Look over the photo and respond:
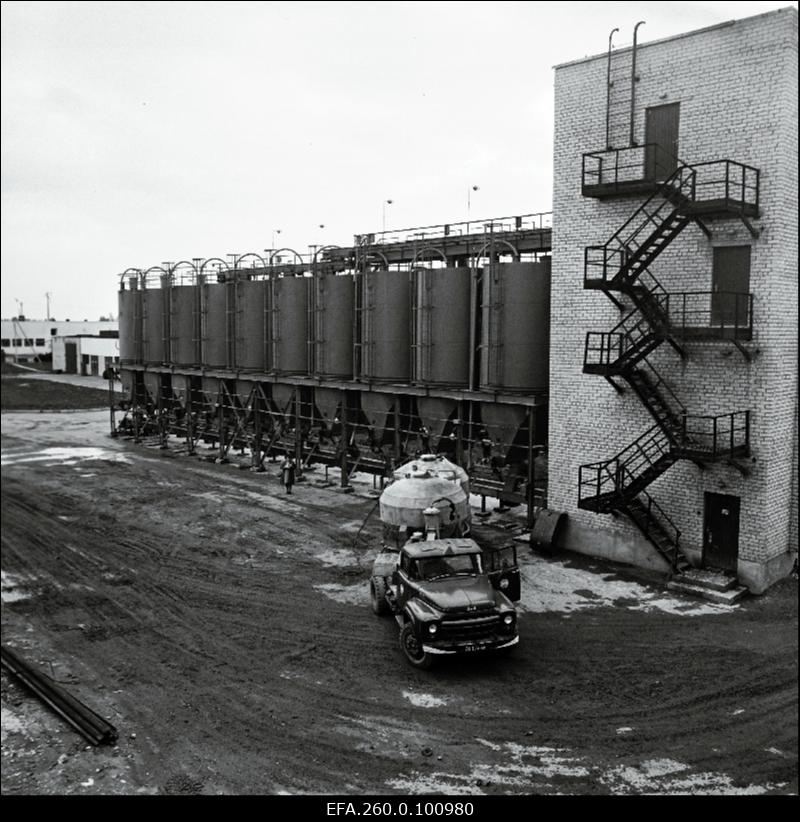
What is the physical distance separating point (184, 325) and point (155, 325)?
284cm

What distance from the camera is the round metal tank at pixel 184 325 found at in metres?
41.1

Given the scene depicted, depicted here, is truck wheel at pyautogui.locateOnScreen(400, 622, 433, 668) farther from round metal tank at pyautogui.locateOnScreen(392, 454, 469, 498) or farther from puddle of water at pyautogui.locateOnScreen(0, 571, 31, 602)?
puddle of water at pyautogui.locateOnScreen(0, 571, 31, 602)

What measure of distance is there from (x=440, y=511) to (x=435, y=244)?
1329 centimetres

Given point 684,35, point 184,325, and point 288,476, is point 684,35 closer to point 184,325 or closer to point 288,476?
point 288,476

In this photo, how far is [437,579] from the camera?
15.6m

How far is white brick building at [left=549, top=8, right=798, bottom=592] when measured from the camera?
19.4m

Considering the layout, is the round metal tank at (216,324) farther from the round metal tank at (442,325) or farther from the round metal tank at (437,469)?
the round metal tank at (437,469)

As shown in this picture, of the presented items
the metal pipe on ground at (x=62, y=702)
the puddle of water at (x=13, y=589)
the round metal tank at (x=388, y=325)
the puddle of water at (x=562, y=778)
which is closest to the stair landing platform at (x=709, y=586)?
the puddle of water at (x=562, y=778)

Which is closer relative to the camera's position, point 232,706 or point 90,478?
point 232,706

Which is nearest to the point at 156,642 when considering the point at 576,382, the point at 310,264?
the point at 576,382

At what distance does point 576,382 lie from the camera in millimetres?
23172

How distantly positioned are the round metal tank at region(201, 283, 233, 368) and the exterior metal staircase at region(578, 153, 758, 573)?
21.5 metres

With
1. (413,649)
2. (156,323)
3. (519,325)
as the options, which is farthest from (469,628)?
(156,323)
